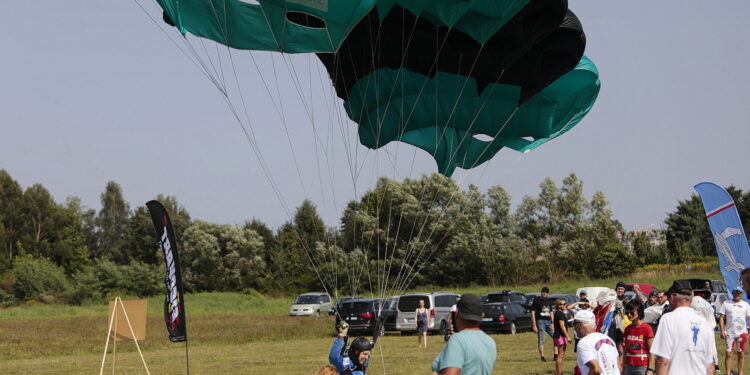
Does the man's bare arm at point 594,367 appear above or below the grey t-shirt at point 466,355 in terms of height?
below

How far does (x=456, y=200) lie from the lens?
5622cm

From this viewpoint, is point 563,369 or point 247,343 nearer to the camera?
point 563,369

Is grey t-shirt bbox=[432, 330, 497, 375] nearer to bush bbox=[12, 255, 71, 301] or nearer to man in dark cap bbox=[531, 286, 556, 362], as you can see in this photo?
man in dark cap bbox=[531, 286, 556, 362]

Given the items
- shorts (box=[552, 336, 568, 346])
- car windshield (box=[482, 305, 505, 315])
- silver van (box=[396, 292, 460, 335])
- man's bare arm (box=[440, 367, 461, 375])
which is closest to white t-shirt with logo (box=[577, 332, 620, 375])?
man's bare arm (box=[440, 367, 461, 375])

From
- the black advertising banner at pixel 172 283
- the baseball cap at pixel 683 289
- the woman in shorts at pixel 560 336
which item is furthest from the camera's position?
the woman in shorts at pixel 560 336

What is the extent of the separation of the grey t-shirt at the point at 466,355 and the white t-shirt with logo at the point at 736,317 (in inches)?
337

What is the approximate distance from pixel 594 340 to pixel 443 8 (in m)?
5.91

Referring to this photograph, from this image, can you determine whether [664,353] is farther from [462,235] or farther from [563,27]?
[462,235]

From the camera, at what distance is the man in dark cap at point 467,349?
15.6 ft

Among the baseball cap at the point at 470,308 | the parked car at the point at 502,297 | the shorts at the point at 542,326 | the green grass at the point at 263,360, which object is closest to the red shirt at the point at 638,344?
the baseball cap at the point at 470,308

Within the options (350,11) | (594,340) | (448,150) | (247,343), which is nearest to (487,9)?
(350,11)

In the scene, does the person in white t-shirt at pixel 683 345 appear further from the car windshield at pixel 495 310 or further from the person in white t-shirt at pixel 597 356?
the car windshield at pixel 495 310

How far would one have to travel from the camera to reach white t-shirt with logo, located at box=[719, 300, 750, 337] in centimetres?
1203

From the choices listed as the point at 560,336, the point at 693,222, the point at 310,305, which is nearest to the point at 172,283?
the point at 560,336
